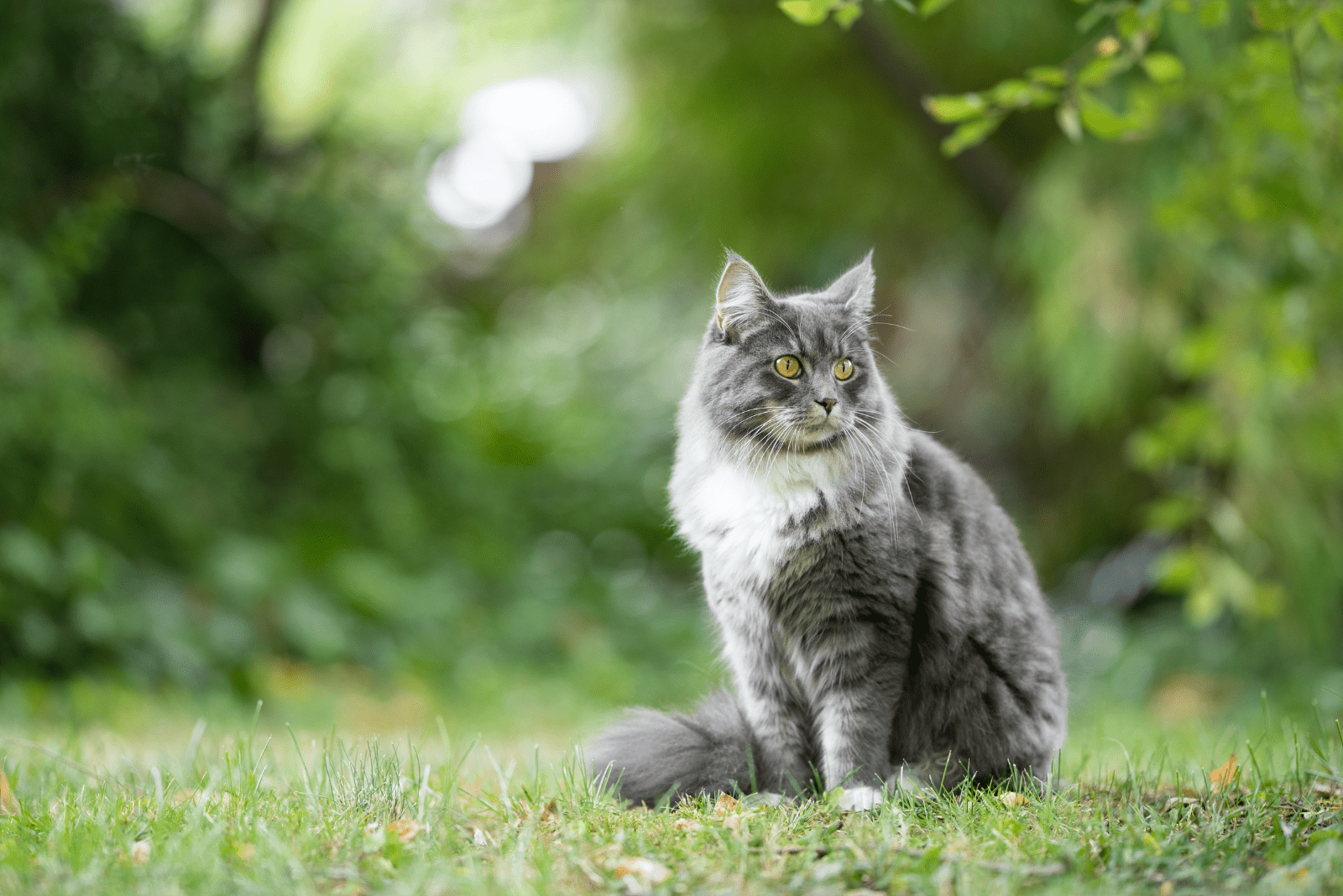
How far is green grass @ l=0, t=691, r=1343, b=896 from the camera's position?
164 centimetres

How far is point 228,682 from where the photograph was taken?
4.50 metres

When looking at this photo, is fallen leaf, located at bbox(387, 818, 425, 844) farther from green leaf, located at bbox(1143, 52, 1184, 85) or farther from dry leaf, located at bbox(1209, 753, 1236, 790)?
green leaf, located at bbox(1143, 52, 1184, 85)

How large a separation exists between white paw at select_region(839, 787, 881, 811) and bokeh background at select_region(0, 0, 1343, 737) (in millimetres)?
813

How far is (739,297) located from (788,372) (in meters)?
0.23

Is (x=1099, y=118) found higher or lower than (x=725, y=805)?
higher

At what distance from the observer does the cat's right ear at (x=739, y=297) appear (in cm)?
244

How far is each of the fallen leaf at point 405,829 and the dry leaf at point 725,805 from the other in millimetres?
608

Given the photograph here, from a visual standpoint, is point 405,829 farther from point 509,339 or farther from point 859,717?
point 509,339

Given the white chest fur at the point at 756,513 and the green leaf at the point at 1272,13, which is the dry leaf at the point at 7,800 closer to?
the white chest fur at the point at 756,513

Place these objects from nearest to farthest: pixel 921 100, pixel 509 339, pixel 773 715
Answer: pixel 773 715
pixel 921 100
pixel 509 339

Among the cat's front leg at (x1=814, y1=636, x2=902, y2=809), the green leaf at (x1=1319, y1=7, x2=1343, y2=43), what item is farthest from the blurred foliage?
the cat's front leg at (x1=814, y1=636, x2=902, y2=809)

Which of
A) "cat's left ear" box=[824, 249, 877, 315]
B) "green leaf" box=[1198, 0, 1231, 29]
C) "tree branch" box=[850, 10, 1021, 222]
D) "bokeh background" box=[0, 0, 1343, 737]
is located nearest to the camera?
"green leaf" box=[1198, 0, 1231, 29]

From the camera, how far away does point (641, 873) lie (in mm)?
1674

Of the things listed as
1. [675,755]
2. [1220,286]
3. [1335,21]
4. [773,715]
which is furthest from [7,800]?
[1220,286]
